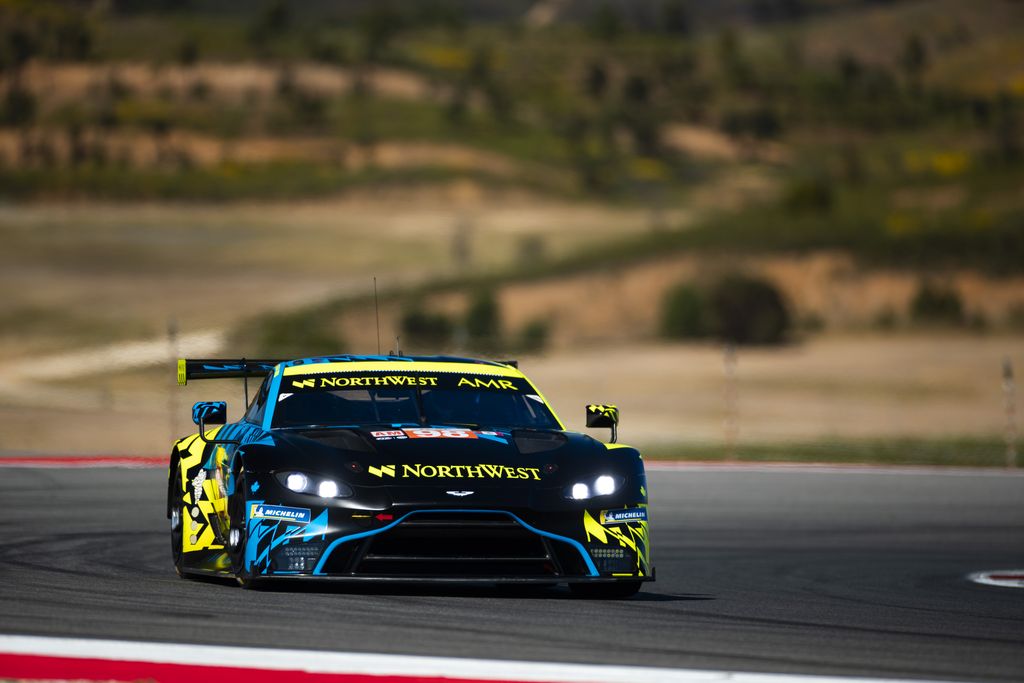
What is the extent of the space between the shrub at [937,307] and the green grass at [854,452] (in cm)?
3180

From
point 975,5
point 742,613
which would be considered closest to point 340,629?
point 742,613

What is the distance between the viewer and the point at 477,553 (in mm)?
9344

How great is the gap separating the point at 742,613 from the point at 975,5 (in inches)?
6921

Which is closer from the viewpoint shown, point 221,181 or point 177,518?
point 177,518

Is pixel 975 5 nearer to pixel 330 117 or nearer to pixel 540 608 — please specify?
pixel 330 117

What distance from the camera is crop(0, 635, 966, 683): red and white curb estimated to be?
6.78m

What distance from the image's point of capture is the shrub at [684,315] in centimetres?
6166

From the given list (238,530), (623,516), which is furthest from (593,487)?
(238,530)

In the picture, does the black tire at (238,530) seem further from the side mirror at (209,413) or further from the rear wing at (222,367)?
the rear wing at (222,367)

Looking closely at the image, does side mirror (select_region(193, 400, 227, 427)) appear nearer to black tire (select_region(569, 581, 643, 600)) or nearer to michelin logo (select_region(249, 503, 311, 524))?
michelin logo (select_region(249, 503, 311, 524))

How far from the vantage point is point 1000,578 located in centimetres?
1266

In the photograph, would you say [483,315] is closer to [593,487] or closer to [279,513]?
[593,487]

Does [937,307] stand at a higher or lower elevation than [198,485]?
higher

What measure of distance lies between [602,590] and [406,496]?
1.50 meters
